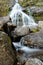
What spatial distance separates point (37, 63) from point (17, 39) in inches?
129

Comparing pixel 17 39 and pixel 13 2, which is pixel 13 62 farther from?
pixel 13 2

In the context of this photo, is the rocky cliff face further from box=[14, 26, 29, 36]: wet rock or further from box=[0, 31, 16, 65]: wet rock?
box=[0, 31, 16, 65]: wet rock

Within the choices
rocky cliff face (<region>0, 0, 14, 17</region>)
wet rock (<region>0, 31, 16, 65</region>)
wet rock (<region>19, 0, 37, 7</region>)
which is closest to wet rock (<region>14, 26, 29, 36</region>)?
wet rock (<region>0, 31, 16, 65</region>)

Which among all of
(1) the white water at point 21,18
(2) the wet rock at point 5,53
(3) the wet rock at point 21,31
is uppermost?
(2) the wet rock at point 5,53

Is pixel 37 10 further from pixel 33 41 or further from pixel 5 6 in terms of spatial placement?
pixel 33 41

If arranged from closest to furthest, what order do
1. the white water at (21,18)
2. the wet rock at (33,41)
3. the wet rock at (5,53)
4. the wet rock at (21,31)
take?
1. the wet rock at (5,53)
2. the wet rock at (33,41)
3. the wet rock at (21,31)
4. the white water at (21,18)

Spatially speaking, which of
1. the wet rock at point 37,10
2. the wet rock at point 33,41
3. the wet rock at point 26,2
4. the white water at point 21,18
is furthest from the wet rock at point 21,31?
the wet rock at point 26,2

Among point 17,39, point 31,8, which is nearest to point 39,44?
point 17,39

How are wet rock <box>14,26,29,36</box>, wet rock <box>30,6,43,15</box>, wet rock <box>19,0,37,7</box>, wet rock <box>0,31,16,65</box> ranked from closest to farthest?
wet rock <box>0,31,16,65</box> < wet rock <box>14,26,29,36</box> < wet rock <box>30,6,43,15</box> < wet rock <box>19,0,37,7</box>

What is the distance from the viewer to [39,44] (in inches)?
238

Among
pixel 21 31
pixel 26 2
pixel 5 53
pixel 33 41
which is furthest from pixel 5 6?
pixel 5 53

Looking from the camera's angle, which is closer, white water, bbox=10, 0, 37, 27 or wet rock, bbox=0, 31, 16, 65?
wet rock, bbox=0, 31, 16, 65

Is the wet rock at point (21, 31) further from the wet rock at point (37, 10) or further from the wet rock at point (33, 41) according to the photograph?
the wet rock at point (37, 10)

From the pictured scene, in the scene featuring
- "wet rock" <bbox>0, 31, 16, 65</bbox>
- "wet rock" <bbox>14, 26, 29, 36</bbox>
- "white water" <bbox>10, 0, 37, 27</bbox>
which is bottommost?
"white water" <bbox>10, 0, 37, 27</bbox>
